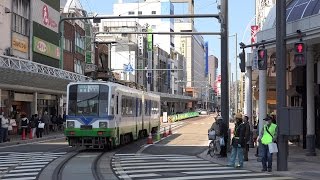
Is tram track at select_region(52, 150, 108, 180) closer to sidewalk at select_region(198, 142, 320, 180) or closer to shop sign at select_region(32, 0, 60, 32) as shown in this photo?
sidewalk at select_region(198, 142, 320, 180)

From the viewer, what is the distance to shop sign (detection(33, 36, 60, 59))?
50.5 m

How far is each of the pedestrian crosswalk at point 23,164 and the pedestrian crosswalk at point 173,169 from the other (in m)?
2.55

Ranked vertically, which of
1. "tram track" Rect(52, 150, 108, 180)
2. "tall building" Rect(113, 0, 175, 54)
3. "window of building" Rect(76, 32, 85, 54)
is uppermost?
"tall building" Rect(113, 0, 175, 54)

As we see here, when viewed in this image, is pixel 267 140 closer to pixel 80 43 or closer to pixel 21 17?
pixel 21 17

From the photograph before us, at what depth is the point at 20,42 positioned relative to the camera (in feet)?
154

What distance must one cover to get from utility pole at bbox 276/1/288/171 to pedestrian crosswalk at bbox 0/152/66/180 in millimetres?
7762

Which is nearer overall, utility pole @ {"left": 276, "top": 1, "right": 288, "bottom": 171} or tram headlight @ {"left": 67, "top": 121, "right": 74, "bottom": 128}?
utility pole @ {"left": 276, "top": 1, "right": 288, "bottom": 171}

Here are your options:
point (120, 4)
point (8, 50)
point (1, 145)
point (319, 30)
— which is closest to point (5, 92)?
point (8, 50)

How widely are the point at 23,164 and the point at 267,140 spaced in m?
8.55

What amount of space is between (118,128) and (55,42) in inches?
1239

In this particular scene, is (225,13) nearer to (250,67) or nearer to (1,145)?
(250,67)

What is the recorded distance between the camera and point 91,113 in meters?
25.9

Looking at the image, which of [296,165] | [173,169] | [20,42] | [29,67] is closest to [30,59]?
[20,42]

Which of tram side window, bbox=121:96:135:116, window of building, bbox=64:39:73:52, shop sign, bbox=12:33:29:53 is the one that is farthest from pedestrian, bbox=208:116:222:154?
window of building, bbox=64:39:73:52
